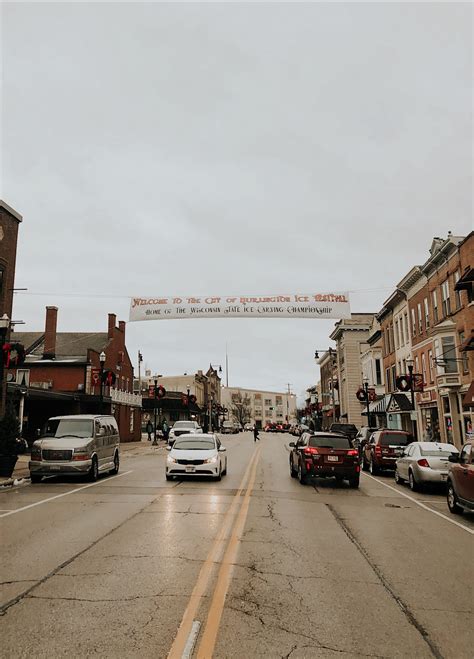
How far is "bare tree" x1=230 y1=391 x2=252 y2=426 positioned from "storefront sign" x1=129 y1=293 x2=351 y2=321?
13300cm

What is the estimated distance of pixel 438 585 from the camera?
22.0 feet

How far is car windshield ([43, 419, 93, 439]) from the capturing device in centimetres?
1762

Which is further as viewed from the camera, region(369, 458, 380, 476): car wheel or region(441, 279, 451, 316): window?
region(441, 279, 451, 316): window

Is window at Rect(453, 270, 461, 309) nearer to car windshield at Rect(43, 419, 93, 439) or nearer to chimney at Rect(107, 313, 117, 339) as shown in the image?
car windshield at Rect(43, 419, 93, 439)

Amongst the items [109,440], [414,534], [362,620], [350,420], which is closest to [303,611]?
[362,620]

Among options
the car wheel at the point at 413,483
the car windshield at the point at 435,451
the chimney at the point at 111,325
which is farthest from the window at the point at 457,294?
the chimney at the point at 111,325

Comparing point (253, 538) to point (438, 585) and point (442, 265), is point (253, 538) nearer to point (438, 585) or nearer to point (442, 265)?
point (438, 585)

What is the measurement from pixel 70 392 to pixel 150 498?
31.3 metres

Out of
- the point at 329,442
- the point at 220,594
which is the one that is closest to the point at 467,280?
the point at 329,442

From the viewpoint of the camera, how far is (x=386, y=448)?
21578 mm

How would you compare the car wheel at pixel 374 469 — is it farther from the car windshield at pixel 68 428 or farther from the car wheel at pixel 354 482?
the car windshield at pixel 68 428

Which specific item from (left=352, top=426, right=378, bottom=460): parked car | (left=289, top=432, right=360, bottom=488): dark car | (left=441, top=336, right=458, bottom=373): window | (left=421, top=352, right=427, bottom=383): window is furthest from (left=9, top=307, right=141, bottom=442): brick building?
(left=421, top=352, right=427, bottom=383): window

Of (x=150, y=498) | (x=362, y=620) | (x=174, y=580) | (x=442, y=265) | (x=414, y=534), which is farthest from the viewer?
(x=442, y=265)

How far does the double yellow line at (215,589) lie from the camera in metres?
4.62
